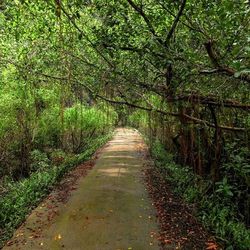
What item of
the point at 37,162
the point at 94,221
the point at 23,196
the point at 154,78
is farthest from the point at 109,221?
the point at 37,162

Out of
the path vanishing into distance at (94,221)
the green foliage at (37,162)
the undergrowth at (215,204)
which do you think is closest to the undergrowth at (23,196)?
the green foliage at (37,162)

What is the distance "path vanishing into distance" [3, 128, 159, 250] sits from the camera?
599 cm

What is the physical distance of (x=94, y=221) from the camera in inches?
276

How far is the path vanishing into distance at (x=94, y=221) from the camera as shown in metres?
5.99

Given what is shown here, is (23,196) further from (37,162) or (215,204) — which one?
(37,162)

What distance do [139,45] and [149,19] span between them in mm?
637

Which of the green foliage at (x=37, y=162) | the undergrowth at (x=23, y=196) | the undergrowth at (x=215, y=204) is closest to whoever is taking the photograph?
the undergrowth at (x=215, y=204)

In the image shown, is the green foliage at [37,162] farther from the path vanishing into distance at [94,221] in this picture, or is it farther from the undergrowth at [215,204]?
the undergrowth at [215,204]

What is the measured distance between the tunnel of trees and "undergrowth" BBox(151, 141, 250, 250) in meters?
0.03

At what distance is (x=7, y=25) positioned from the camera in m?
8.59

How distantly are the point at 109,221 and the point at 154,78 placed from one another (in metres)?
3.74

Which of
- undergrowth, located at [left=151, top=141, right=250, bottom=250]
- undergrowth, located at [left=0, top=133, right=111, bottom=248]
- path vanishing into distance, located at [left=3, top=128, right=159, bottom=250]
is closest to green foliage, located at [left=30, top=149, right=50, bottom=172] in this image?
undergrowth, located at [left=0, top=133, right=111, bottom=248]

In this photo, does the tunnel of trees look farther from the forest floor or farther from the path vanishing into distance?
the path vanishing into distance

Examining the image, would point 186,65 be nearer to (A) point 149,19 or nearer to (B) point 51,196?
(A) point 149,19
